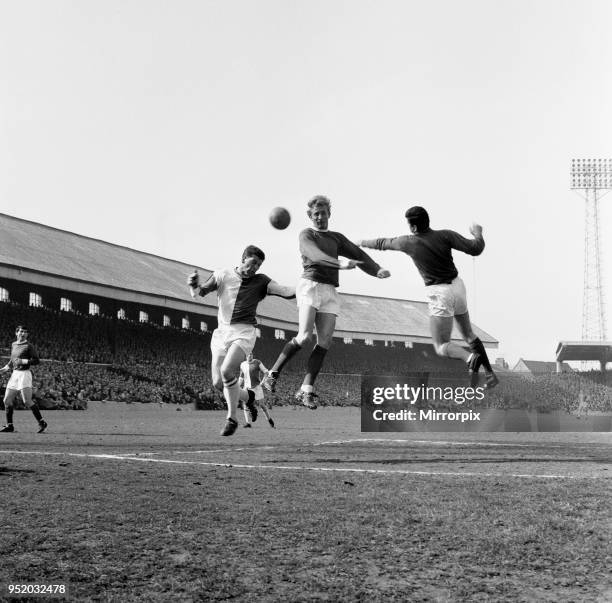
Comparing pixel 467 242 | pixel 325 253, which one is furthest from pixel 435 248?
pixel 325 253

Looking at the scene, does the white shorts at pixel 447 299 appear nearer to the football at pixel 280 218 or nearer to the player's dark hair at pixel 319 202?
the player's dark hair at pixel 319 202

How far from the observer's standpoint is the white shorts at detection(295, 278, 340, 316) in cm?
412

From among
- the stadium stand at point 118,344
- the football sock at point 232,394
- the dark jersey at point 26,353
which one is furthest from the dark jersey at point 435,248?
the dark jersey at point 26,353

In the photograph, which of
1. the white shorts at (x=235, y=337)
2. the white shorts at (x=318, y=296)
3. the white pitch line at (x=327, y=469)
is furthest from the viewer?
the white pitch line at (x=327, y=469)

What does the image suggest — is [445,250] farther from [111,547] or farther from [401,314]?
[401,314]

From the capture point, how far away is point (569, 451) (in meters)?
17.9

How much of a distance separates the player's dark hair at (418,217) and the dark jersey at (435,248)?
6 cm

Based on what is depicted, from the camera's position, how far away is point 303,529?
295 inches

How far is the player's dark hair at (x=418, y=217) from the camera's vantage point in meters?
3.70

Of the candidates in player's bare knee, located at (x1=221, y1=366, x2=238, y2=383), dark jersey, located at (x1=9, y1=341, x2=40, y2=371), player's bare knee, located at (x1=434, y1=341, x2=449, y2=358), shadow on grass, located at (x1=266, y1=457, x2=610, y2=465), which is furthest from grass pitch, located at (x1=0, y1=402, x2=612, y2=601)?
dark jersey, located at (x1=9, y1=341, x2=40, y2=371)

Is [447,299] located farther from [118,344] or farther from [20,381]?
[118,344]

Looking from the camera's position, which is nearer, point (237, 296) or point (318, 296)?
point (318, 296)

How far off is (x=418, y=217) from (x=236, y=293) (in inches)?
137

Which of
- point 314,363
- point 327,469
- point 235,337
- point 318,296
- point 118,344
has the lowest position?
point 327,469
